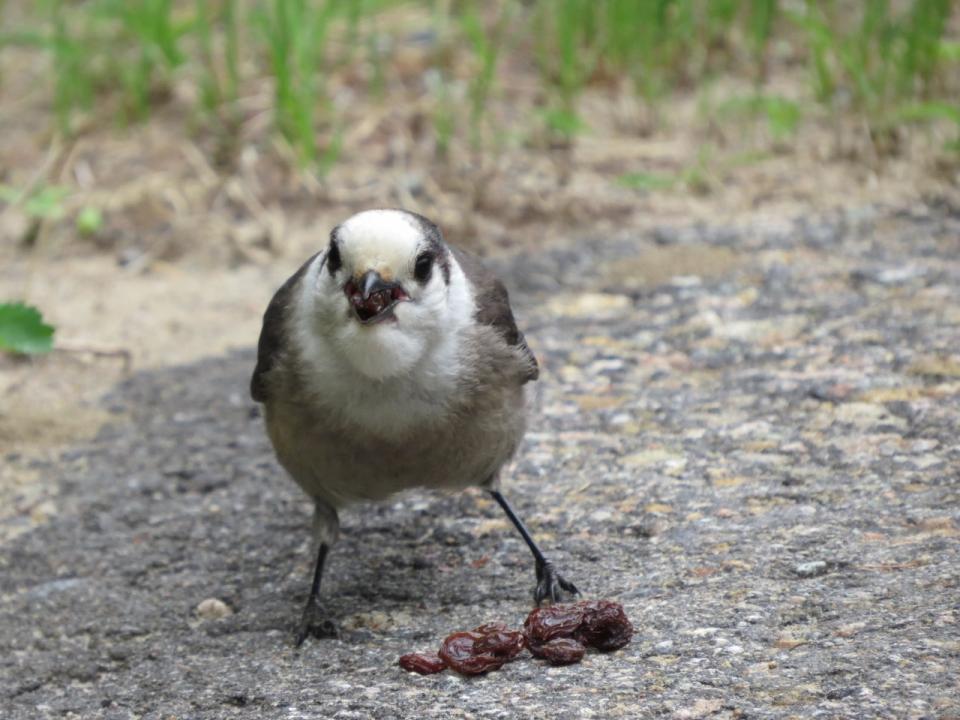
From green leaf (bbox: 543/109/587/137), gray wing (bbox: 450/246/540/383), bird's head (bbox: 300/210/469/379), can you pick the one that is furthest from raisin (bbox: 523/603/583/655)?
green leaf (bbox: 543/109/587/137)

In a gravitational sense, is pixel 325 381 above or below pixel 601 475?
above

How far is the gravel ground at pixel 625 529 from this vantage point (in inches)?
125

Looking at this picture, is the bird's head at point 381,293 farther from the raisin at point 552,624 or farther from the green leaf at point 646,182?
the green leaf at point 646,182

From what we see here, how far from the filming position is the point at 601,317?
18.7ft

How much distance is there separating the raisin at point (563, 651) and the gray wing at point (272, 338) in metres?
1.07

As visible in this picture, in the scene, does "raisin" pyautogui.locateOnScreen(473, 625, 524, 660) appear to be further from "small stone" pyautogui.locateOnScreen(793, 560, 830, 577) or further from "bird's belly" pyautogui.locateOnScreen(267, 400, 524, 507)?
"small stone" pyautogui.locateOnScreen(793, 560, 830, 577)

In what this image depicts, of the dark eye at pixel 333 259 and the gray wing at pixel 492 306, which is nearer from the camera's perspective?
the dark eye at pixel 333 259

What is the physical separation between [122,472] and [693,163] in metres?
3.33

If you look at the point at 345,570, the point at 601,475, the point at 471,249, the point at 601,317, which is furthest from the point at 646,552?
the point at 471,249

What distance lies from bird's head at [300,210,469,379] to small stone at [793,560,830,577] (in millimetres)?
1089

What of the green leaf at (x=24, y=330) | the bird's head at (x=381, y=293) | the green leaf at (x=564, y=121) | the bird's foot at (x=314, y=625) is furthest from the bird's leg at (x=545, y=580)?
the green leaf at (x=564, y=121)

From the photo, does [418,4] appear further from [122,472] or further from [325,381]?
[325,381]

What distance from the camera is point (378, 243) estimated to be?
339 centimetres

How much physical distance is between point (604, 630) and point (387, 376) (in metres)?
0.82
